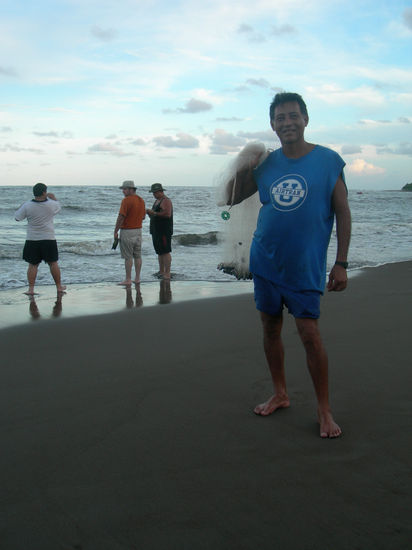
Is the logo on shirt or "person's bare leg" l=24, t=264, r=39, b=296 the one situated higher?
the logo on shirt

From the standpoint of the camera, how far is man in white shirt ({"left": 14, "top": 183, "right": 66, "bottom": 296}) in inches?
314

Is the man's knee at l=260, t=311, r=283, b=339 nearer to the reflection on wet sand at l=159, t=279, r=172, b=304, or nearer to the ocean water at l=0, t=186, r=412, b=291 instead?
the ocean water at l=0, t=186, r=412, b=291

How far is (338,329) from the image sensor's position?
507cm

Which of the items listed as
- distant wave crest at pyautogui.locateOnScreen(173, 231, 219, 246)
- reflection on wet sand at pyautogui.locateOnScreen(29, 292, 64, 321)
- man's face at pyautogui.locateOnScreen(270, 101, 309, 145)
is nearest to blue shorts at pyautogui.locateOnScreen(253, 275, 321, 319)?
man's face at pyautogui.locateOnScreen(270, 101, 309, 145)

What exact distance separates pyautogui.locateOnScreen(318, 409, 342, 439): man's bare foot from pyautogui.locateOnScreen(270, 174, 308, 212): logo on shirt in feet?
3.73

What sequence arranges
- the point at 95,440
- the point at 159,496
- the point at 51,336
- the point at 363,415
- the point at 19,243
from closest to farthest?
the point at 159,496 → the point at 95,440 → the point at 363,415 → the point at 51,336 → the point at 19,243

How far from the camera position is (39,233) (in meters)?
8.10

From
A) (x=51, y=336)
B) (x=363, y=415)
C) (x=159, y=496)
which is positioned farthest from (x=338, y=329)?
(x=159, y=496)

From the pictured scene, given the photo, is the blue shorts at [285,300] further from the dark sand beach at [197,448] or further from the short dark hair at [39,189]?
the short dark hair at [39,189]

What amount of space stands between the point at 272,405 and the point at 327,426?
41 cm

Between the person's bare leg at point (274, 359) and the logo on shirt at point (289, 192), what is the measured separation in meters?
0.66

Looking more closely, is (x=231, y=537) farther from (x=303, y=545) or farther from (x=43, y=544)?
(x=43, y=544)

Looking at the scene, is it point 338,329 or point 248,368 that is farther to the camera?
point 338,329

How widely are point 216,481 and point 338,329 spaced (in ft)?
10.1
